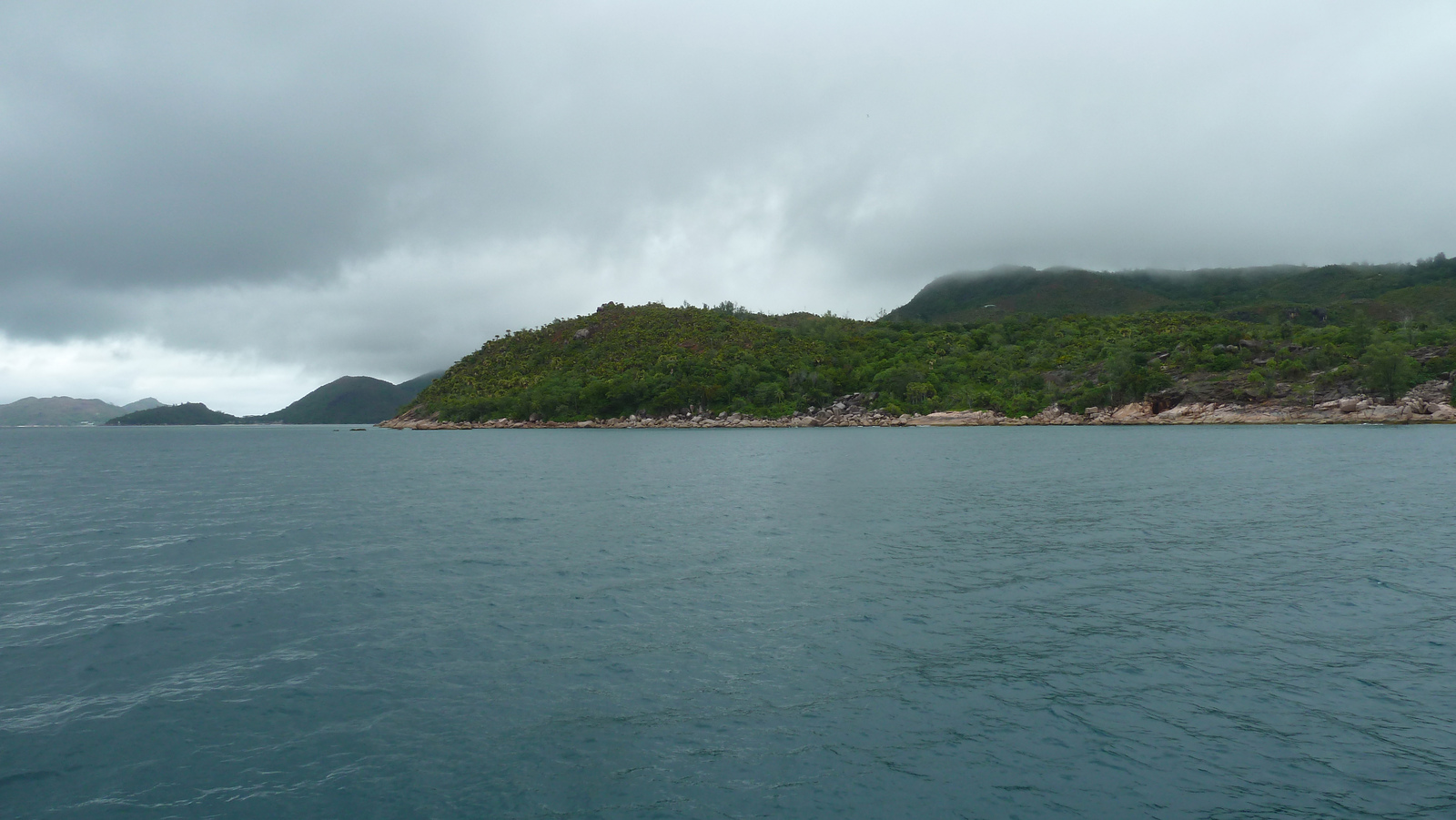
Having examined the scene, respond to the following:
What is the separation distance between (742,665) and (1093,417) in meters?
148

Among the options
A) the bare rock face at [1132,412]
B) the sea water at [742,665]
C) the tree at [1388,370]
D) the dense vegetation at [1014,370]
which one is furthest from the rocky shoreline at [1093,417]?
the sea water at [742,665]

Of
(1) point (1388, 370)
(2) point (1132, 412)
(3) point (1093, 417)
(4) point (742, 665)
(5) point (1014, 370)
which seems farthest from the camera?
(5) point (1014, 370)

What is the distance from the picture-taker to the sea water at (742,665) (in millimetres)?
9641

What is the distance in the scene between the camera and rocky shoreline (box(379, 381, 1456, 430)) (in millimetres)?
115188

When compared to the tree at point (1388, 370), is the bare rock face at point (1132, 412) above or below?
below

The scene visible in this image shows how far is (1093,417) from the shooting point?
143375 millimetres

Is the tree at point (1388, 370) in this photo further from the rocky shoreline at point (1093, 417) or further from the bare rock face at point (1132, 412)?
the bare rock face at point (1132, 412)

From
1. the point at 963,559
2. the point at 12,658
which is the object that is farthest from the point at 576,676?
the point at 963,559

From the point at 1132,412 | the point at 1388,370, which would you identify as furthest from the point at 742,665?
the point at 1132,412

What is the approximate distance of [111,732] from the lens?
11430 millimetres

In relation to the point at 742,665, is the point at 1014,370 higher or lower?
higher

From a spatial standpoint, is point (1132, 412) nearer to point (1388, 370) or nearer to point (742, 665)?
point (1388, 370)

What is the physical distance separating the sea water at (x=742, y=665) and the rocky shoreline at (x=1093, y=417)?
11328 centimetres

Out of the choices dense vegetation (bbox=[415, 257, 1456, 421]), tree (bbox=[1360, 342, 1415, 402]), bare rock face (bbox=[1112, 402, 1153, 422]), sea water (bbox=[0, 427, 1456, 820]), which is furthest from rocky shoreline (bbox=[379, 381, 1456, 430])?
sea water (bbox=[0, 427, 1456, 820])
